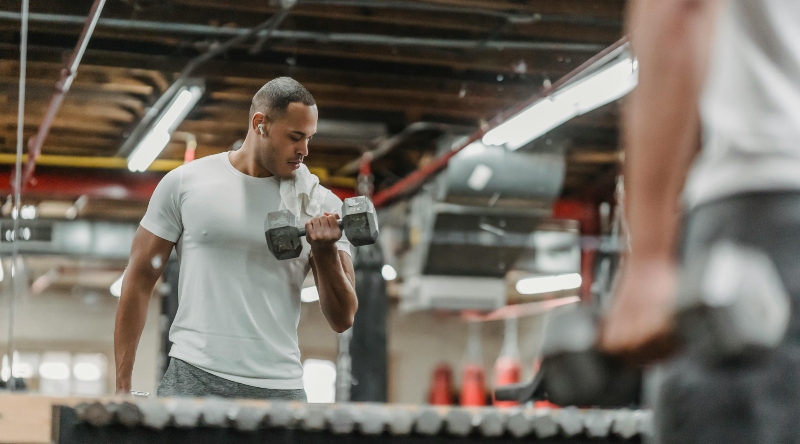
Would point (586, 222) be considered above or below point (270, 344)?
above

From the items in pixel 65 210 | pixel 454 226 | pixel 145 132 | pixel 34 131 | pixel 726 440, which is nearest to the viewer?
pixel 726 440

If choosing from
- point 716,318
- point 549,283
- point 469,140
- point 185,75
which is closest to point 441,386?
point 549,283

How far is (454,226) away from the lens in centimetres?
698

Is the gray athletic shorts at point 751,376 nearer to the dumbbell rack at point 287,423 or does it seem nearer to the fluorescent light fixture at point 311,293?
the dumbbell rack at point 287,423

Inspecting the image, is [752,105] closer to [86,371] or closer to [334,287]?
[334,287]

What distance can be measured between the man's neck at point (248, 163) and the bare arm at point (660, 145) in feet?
5.51

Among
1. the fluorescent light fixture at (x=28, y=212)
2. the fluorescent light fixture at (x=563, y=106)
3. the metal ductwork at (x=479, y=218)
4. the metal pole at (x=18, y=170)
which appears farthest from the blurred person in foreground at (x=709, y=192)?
the metal ductwork at (x=479, y=218)

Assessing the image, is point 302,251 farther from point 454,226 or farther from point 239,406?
point 454,226

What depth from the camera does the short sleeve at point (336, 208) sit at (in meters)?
2.29

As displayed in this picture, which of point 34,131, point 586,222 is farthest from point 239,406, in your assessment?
point 586,222

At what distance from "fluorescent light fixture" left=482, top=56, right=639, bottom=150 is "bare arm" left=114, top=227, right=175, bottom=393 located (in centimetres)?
219

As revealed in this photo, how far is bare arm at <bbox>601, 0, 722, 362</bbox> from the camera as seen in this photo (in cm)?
63

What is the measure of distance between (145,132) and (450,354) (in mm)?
8151

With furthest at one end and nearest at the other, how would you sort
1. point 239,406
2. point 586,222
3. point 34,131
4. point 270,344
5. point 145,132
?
point 586,222, point 145,132, point 34,131, point 270,344, point 239,406
